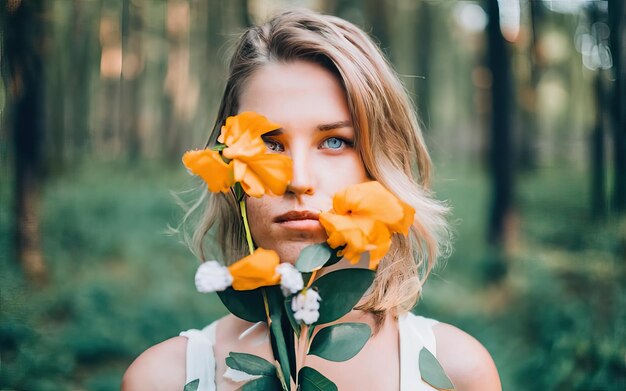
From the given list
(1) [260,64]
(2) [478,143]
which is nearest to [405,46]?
(2) [478,143]

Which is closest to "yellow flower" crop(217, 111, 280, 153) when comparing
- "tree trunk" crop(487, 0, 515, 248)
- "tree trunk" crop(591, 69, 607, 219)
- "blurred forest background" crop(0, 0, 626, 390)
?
"blurred forest background" crop(0, 0, 626, 390)

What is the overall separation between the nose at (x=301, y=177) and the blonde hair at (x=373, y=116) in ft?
0.43

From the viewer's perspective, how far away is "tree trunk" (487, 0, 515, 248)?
4.31m

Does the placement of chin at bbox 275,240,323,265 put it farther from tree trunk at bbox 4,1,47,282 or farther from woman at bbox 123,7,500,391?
tree trunk at bbox 4,1,47,282

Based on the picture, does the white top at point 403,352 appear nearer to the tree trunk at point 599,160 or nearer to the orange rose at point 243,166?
the orange rose at point 243,166

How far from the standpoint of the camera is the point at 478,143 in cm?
802

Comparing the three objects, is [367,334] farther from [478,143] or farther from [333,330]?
[478,143]

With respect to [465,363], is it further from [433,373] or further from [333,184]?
[333,184]

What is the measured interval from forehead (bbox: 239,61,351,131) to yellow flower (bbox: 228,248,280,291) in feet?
1.02

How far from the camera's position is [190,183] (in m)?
1.67

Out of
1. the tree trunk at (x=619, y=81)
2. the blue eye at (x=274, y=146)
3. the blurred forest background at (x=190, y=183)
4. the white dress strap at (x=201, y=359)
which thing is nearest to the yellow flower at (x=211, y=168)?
the blue eye at (x=274, y=146)

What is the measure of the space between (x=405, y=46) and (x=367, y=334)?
6.28 m

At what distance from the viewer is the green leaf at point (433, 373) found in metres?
1.02

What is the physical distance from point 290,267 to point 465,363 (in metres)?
0.50
